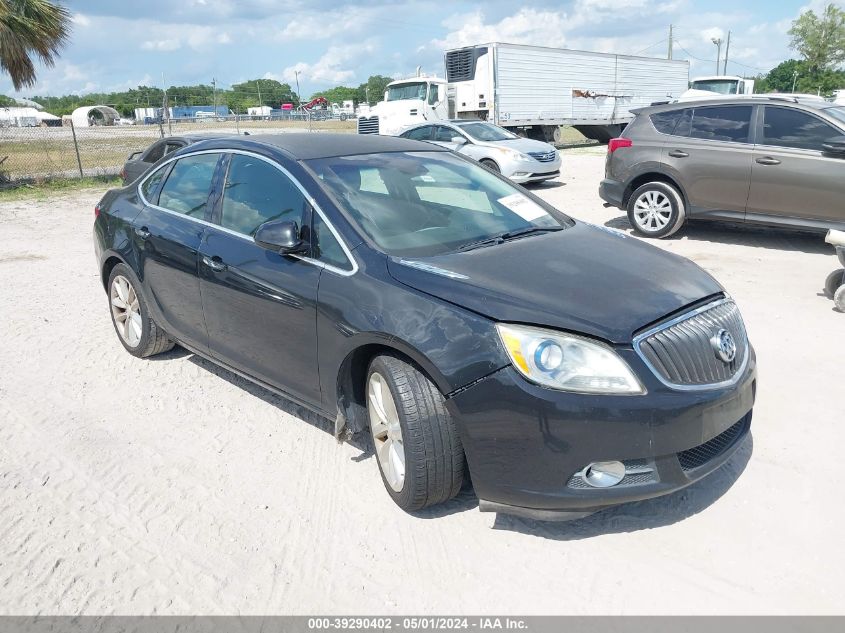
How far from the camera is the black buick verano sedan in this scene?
2684 millimetres

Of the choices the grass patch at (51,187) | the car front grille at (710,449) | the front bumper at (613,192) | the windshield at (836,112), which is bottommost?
the grass patch at (51,187)

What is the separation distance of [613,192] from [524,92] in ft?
54.5

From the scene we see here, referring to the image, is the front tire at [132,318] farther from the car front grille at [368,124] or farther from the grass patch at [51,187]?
the car front grille at [368,124]

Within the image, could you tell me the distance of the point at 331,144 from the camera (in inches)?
163

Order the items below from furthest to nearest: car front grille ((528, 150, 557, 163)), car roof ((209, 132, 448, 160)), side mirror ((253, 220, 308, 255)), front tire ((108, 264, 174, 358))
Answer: car front grille ((528, 150, 557, 163))
front tire ((108, 264, 174, 358))
car roof ((209, 132, 448, 160))
side mirror ((253, 220, 308, 255))

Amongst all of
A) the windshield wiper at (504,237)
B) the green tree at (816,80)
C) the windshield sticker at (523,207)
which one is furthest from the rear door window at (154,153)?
the green tree at (816,80)

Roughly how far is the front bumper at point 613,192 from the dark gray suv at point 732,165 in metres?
0.01

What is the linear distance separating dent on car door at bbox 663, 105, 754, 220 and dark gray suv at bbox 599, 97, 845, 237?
0.01 metres

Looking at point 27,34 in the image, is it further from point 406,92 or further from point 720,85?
point 720,85

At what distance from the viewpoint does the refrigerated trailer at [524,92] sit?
2328cm

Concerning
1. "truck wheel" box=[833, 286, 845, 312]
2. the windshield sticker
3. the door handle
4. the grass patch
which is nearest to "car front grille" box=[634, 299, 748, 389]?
the windshield sticker

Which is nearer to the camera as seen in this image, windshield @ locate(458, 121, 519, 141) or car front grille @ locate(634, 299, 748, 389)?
car front grille @ locate(634, 299, 748, 389)

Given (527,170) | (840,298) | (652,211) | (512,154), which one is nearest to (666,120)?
(652,211)

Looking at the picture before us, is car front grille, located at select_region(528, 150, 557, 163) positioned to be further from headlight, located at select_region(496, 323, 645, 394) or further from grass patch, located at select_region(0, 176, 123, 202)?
headlight, located at select_region(496, 323, 645, 394)
